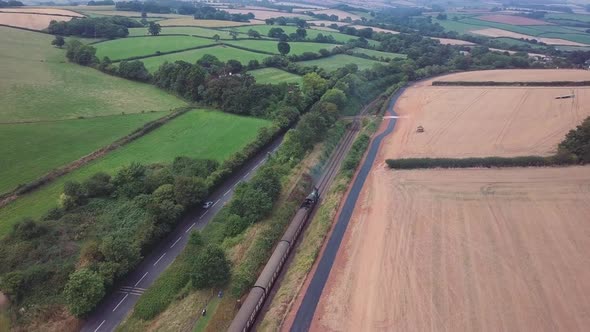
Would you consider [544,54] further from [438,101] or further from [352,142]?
[352,142]

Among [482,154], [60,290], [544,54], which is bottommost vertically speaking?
[60,290]

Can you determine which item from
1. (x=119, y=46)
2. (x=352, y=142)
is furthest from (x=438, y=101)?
(x=119, y=46)

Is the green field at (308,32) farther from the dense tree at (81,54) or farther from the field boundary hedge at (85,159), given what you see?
the field boundary hedge at (85,159)

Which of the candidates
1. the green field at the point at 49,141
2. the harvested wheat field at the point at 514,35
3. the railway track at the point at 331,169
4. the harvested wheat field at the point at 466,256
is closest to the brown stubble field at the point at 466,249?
the harvested wheat field at the point at 466,256

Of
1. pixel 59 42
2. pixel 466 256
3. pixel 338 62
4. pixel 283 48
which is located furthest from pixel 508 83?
pixel 59 42

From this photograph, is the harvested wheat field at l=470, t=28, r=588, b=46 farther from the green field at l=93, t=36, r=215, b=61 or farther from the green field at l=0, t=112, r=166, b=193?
the green field at l=0, t=112, r=166, b=193

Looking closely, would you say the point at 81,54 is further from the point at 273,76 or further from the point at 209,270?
the point at 209,270
